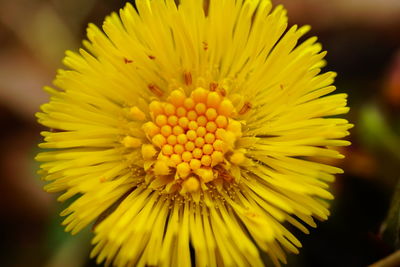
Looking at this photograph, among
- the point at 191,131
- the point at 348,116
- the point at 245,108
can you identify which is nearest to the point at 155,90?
the point at 191,131

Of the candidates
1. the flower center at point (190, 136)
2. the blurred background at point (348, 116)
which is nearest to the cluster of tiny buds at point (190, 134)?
the flower center at point (190, 136)

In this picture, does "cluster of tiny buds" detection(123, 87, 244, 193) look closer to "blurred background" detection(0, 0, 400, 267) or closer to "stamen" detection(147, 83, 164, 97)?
"stamen" detection(147, 83, 164, 97)

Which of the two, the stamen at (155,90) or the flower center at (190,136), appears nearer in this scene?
the flower center at (190,136)

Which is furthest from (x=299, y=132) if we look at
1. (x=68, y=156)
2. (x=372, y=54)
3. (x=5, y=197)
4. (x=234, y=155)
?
(x=5, y=197)

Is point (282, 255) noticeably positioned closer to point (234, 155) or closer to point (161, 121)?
point (234, 155)

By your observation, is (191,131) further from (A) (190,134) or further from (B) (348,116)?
(B) (348,116)

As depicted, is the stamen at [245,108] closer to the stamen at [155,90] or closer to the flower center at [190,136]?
the flower center at [190,136]

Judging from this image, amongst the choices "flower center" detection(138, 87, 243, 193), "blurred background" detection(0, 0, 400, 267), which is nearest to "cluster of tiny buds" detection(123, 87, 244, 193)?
"flower center" detection(138, 87, 243, 193)
